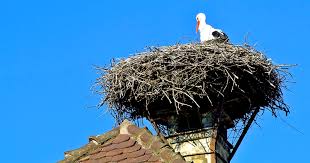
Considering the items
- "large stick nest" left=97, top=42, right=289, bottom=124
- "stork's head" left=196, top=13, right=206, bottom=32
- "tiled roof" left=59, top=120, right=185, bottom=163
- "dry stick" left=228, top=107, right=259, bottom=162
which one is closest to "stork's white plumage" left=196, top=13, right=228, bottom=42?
"stork's head" left=196, top=13, right=206, bottom=32

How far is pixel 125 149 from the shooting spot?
4004mm

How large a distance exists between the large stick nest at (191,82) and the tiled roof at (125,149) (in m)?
3.47

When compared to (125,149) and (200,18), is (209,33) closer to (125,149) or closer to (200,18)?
(200,18)

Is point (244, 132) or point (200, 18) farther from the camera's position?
point (200, 18)

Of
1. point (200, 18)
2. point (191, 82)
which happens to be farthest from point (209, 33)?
point (191, 82)

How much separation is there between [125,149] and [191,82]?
14.4ft

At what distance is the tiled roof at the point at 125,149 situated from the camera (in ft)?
12.6

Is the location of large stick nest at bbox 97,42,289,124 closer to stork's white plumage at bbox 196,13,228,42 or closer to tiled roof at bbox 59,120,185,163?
stork's white plumage at bbox 196,13,228,42

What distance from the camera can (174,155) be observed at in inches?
151

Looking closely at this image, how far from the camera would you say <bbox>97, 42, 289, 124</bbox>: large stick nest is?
8141 mm

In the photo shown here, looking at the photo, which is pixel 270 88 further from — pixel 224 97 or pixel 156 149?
pixel 156 149

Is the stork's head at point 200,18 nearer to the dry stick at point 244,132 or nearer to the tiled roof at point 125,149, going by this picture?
the dry stick at point 244,132

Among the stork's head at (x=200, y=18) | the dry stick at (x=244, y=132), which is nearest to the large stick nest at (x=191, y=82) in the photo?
the dry stick at (x=244, y=132)

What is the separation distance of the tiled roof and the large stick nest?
347 cm
